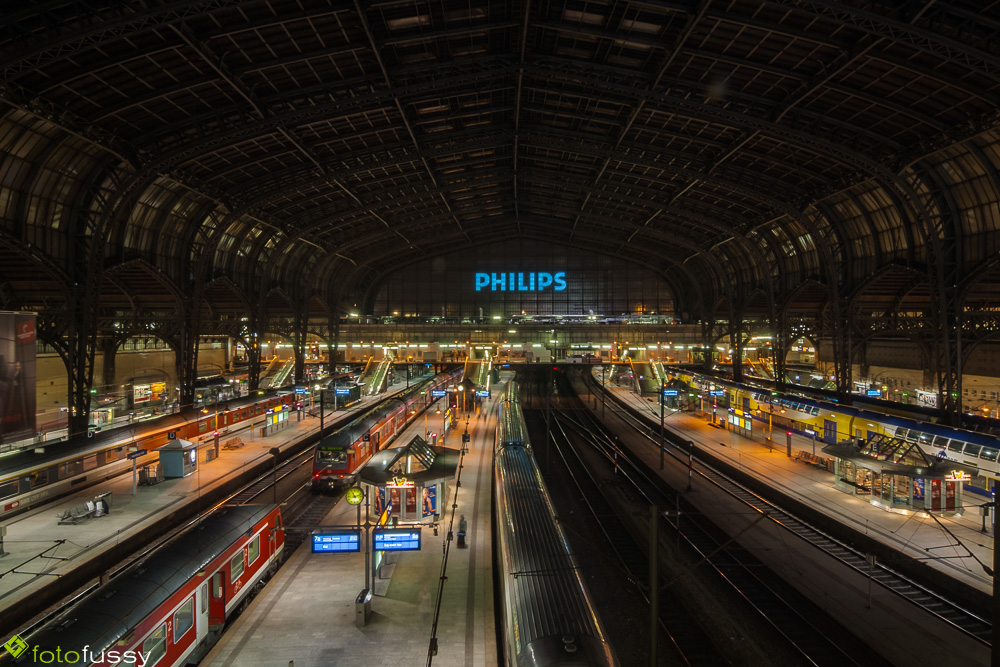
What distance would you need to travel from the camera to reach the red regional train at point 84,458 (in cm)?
1820

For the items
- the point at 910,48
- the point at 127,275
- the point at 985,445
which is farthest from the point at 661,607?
the point at 127,275

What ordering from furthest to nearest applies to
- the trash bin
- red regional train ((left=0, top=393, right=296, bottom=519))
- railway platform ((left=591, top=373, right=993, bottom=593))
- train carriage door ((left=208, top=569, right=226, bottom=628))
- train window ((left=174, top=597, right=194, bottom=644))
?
red regional train ((left=0, top=393, right=296, bottom=519)), railway platform ((left=591, top=373, right=993, bottom=593)), the trash bin, train carriage door ((left=208, top=569, right=226, bottom=628)), train window ((left=174, top=597, right=194, bottom=644))

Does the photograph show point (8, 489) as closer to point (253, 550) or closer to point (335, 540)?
point (253, 550)

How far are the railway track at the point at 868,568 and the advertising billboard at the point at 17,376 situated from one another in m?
19.5

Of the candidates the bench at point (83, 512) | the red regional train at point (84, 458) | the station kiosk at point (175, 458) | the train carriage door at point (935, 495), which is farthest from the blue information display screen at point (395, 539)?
the train carriage door at point (935, 495)

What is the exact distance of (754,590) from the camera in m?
14.8

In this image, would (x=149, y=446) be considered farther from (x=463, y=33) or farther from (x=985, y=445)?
(x=985, y=445)

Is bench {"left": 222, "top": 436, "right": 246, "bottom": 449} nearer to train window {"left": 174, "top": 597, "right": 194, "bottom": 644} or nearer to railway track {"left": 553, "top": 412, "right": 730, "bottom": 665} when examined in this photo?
railway track {"left": 553, "top": 412, "right": 730, "bottom": 665}

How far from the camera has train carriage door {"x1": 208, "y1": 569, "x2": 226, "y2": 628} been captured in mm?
11320

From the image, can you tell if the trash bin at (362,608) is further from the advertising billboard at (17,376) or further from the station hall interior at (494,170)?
the advertising billboard at (17,376)

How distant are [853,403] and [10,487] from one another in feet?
135

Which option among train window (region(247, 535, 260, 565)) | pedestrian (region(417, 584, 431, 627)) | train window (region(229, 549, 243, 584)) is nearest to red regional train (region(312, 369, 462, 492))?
train window (region(247, 535, 260, 565))

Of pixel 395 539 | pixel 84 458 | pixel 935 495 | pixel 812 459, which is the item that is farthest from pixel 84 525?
pixel 812 459

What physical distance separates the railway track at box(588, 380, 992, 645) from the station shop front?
3.57 meters
